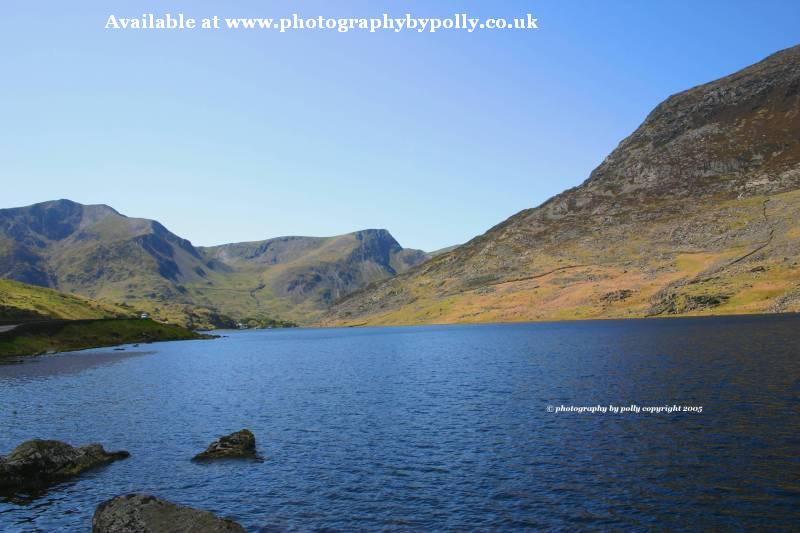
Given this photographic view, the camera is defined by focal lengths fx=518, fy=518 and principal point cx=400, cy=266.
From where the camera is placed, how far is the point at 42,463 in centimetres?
3944

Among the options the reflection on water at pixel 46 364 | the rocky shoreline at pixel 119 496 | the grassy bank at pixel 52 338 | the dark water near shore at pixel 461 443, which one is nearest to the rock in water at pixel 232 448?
the rocky shoreline at pixel 119 496

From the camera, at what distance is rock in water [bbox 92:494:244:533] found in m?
25.7

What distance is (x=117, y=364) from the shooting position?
423 ft

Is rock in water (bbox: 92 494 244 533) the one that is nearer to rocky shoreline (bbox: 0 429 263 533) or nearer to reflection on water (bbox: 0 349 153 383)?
rocky shoreline (bbox: 0 429 263 533)

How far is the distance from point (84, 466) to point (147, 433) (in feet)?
42.5

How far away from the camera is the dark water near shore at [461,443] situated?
2961 centimetres

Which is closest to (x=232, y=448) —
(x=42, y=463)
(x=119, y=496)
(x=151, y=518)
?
(x=42, y=463)

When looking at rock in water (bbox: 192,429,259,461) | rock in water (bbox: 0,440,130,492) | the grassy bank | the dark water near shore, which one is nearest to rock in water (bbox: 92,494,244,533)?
the dark water near shore

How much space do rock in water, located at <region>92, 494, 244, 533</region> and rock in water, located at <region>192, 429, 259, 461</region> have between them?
1517cm

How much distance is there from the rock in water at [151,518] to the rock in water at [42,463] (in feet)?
48.7

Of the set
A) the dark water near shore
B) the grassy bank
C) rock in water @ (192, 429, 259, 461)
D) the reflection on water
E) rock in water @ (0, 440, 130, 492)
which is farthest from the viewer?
the grassy bank

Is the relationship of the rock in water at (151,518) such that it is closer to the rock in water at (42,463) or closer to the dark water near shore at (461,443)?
the dark water near shore at (461,443)

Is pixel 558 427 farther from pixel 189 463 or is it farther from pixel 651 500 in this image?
pixel 189 463

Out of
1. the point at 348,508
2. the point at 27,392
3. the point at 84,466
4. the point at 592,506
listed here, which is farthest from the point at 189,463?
the point at 27,392
